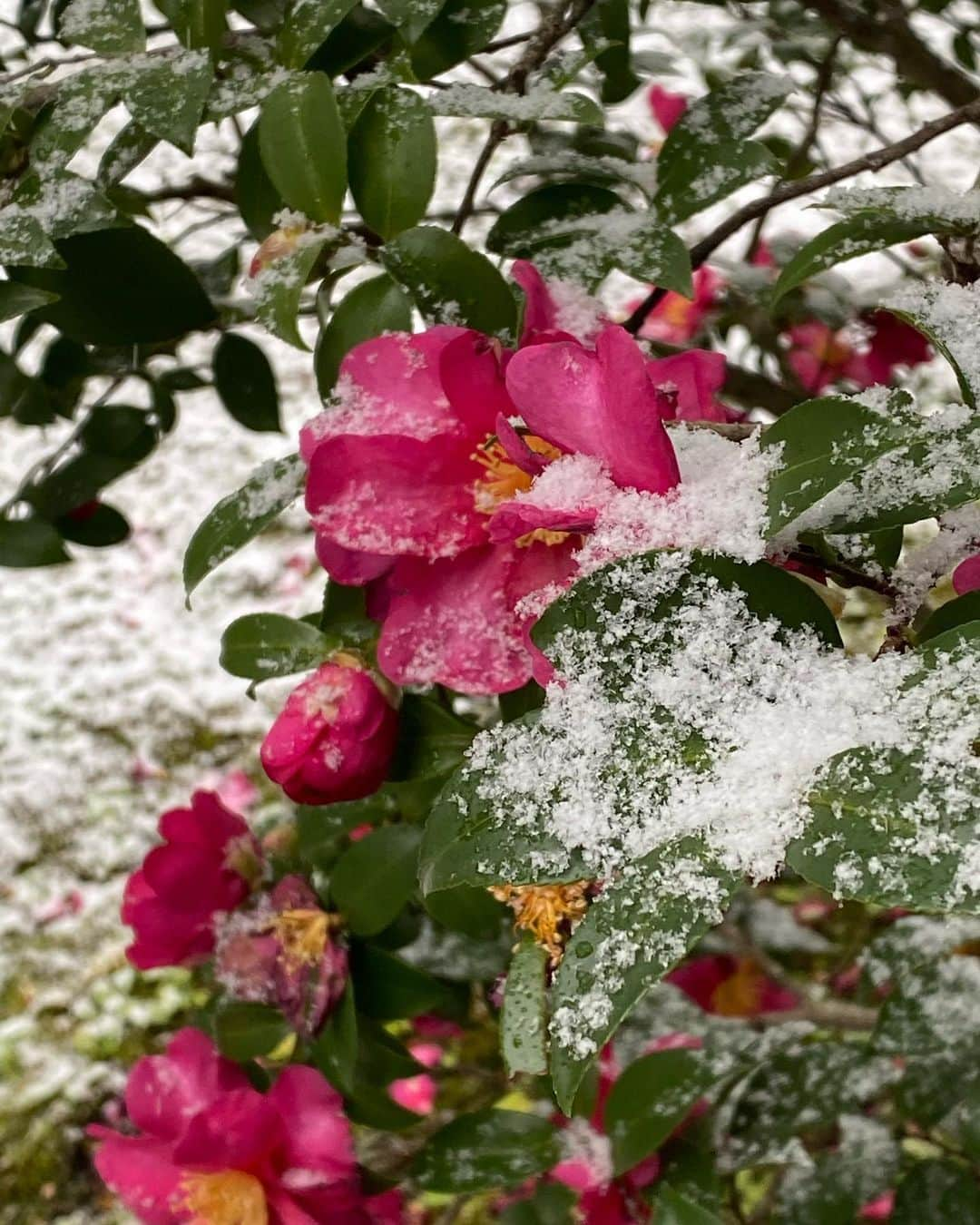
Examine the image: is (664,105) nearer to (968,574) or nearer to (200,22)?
(200,22)

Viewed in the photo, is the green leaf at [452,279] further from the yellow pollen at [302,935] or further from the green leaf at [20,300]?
the yellow pollen at [302,935]

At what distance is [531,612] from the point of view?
0.45 metres

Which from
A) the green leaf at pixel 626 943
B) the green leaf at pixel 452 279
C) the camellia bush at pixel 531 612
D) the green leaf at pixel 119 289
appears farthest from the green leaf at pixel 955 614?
the green leaf at pixel 119 289

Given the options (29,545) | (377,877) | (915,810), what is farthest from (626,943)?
(29,545)

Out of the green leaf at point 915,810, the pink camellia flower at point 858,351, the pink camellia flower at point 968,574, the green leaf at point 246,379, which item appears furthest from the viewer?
the pink camellia flower at point 858,351

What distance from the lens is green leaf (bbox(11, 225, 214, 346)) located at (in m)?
0.64

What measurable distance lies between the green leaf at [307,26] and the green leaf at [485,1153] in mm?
636

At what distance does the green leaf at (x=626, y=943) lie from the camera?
32 cm

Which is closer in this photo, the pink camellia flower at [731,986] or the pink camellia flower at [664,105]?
the pink camellia flower at [731,986]

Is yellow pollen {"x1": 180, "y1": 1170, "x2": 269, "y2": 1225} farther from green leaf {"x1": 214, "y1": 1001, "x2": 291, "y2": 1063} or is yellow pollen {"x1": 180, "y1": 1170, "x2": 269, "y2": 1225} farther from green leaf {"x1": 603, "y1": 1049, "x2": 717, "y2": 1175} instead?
green leaf {"x1": 603, "y1": 1049, "x2": 717, "y2": 1175}

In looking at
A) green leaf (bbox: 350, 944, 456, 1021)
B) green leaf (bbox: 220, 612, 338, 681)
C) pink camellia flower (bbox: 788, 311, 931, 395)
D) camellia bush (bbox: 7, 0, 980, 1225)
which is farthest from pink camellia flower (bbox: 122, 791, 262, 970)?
pink camellia flower (bbox: 788, 311, 931, 395)

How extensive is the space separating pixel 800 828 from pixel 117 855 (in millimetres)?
2032

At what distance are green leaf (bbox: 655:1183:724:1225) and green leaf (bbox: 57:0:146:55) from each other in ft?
1.95

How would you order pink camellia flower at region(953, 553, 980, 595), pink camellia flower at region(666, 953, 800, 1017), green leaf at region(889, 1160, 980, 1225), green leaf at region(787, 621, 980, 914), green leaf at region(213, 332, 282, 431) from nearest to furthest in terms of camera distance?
green leaf at region(787, 621, 980, 914), pink camellia flower at region(953, 553, 980, 595), green leaf at region(889, 1160, 980, 1225), green leaf at region(213, 332, 282, 431), pink camellia flower at region(666, 953, 800, 1017)
